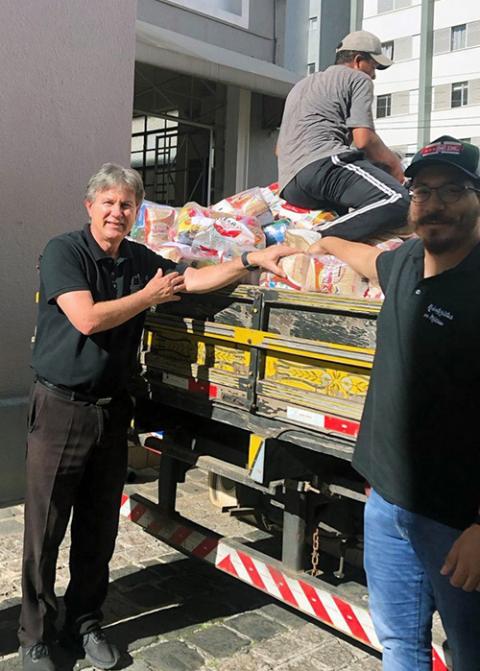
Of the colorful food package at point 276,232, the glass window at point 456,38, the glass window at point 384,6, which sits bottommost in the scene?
the colorful food package at point 276,232

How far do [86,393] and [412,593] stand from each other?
63.1 inches

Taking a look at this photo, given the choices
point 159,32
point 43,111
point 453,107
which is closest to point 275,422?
point 43,111

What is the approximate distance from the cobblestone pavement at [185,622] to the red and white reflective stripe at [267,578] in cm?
29

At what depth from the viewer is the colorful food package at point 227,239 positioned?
13.0ft

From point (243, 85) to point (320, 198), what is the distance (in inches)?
216

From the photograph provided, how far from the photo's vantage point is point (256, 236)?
4.09 meters

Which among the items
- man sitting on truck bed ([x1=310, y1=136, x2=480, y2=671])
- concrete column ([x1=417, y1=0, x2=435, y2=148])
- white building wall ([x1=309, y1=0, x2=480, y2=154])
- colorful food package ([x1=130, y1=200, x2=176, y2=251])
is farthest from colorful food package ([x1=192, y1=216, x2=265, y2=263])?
white building wall ([x1=309, y1=0, x2=480, y2=154])

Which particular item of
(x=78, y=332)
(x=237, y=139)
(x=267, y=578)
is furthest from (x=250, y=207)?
(x=237, y=139)

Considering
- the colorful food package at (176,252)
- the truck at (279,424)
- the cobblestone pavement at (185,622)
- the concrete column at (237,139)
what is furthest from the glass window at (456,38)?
the truck at (279,424)

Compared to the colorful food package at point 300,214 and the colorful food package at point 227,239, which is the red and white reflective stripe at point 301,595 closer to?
the colorful food package at point 227,239

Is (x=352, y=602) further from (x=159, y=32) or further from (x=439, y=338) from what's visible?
(x=159, y=32)

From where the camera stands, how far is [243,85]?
30.1 ft

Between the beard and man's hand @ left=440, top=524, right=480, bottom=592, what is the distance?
790mm

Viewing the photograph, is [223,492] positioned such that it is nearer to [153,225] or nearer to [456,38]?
[153,225]
